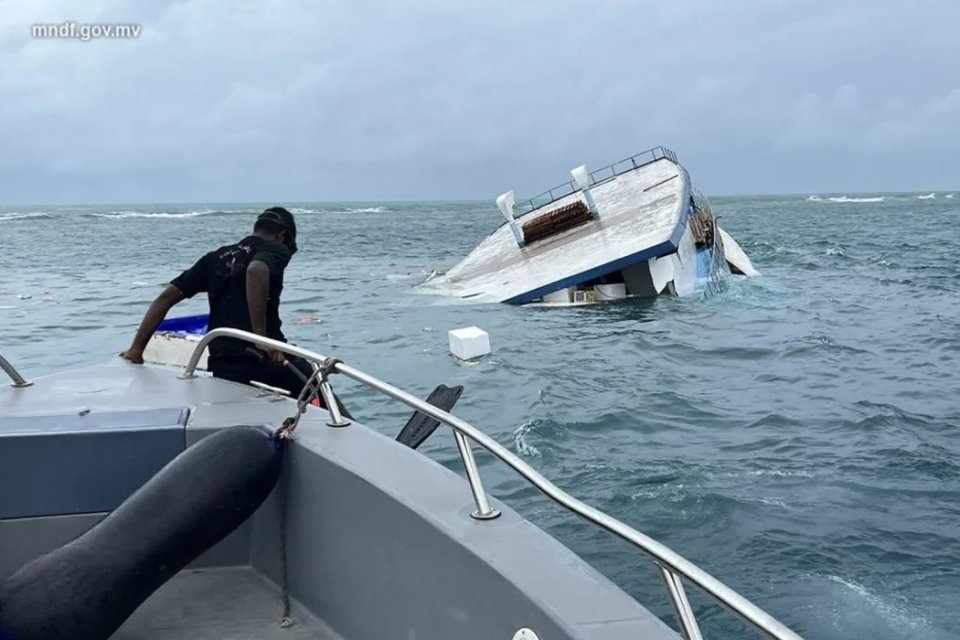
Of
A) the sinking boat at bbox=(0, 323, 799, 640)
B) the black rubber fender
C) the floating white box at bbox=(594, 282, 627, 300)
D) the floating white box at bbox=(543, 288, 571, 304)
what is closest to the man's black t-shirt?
the sinking boat at bbox=(0, 323, 799, 640)

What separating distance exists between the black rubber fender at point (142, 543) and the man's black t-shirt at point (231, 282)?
173cm

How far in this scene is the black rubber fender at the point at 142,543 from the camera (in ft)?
9.14

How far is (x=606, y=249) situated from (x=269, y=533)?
18.5m

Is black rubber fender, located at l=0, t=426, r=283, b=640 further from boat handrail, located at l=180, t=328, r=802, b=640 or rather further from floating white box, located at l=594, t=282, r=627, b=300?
floating white box, located at l=594, t=282, r=627, b=300

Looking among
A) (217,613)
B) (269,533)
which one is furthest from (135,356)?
(217,613)

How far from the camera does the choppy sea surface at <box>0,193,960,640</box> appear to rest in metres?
5.92

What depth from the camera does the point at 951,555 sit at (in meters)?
6.12

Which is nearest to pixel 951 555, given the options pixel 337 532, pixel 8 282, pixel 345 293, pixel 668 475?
pixel 668 475

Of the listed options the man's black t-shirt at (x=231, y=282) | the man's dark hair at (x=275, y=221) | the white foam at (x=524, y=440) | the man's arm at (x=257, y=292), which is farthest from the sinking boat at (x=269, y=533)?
the white foam at (x=524, y=440)

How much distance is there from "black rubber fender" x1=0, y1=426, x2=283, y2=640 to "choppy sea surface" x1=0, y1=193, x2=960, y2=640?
3.03 meters

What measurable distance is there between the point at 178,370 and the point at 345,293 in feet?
62.1

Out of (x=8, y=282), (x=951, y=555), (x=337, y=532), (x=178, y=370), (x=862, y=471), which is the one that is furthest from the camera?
(x=8, y=282)

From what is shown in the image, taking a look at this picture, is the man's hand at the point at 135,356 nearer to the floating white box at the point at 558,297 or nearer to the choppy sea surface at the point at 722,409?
the choppy sea surface at the point at 722,409

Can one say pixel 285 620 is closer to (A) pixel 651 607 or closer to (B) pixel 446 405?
(B) pixel 446 405
